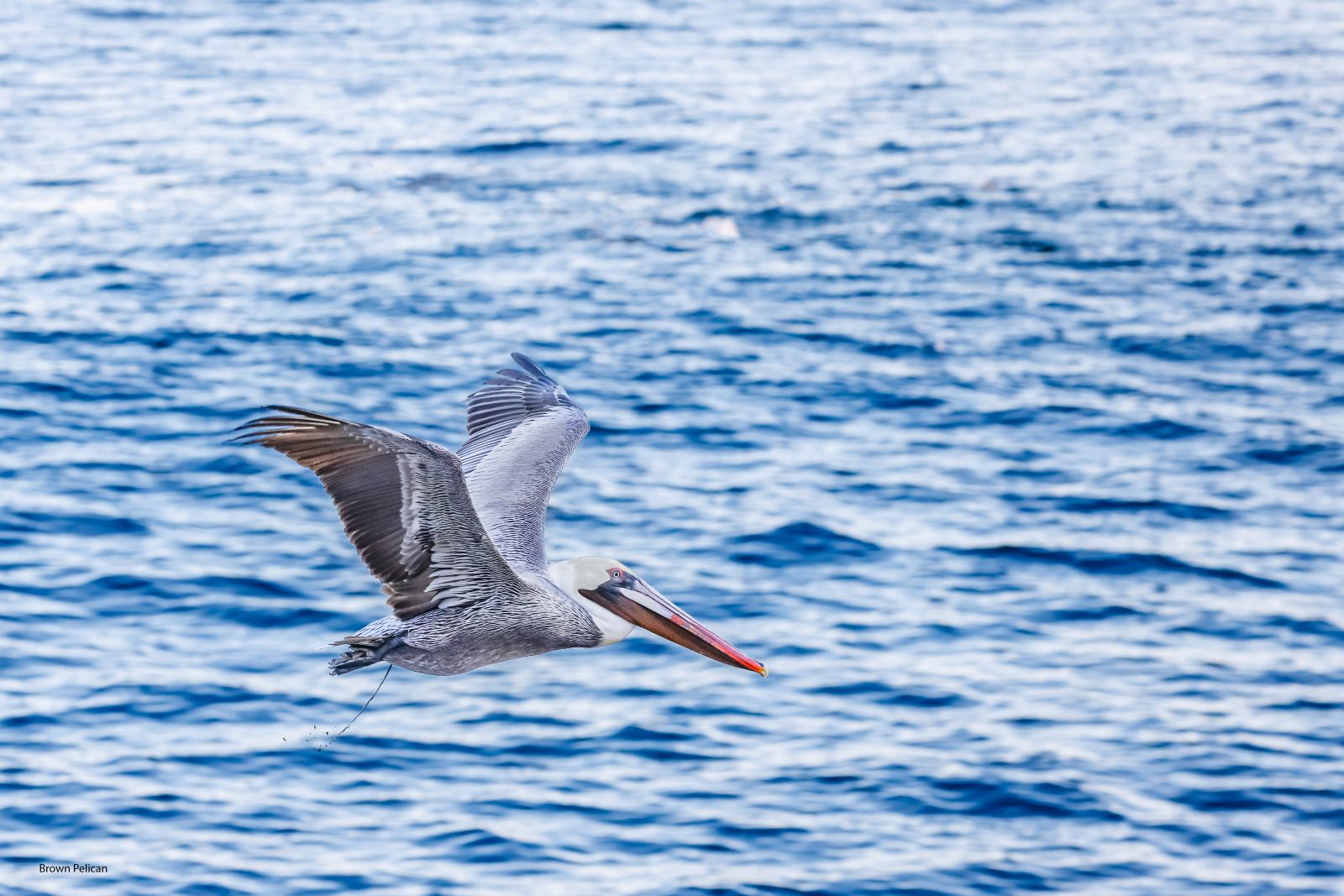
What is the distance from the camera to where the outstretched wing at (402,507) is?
8367 millimetres

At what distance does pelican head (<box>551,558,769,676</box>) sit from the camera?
30.9ft

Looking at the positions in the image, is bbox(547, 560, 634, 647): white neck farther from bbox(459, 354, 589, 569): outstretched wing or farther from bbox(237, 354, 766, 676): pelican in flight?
bbox(459, 354, 589, 569): outstretched wing

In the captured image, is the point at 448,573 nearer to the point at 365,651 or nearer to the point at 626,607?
the point at 365,651

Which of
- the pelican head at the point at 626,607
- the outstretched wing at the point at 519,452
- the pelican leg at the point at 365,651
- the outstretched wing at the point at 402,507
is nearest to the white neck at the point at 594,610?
the pelican head at the point at 626,607

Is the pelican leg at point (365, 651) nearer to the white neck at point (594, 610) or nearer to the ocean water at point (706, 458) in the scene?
the white neck at point (594, 610)

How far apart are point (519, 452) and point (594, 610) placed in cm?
196

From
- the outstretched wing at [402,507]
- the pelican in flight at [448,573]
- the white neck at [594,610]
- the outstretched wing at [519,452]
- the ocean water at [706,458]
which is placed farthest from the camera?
the ocean water at [706,458]

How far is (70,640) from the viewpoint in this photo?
1659cm

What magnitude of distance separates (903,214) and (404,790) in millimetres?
18021

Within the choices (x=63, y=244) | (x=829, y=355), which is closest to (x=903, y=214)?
(x=829, y=355)

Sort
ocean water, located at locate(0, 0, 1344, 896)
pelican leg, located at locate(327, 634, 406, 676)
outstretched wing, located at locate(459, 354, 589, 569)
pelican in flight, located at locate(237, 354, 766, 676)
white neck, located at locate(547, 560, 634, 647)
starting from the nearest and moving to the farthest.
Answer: pelican in flight, located at locate(237, 354, 766, 676), pelican leg, located at locate(327, 634, 406, 676), white neck, located at locate(547, 560, 634, 647), outstretched wing, located at locate(459, 354, 589, 569), ocean water, located at locate(0, 0, 1344, 896)

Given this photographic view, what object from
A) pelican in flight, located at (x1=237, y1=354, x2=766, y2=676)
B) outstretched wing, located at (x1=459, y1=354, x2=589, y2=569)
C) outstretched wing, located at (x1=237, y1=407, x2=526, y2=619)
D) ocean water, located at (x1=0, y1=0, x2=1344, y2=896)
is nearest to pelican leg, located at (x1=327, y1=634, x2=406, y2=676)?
pelican in flight, located at (x1=237, y1=354, x2=766, y2=676)

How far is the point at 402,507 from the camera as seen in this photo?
877 cm

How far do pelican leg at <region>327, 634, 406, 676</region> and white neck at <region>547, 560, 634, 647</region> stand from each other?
3.02 ft
